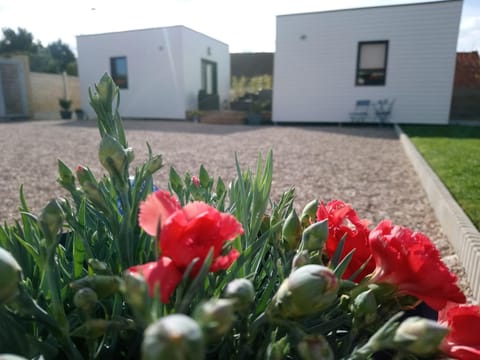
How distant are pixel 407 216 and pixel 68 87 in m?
21.9

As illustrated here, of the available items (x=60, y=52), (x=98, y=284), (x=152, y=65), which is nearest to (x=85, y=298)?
(x=98, y=284)

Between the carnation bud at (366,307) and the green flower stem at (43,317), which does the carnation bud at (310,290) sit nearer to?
the carnation bud at (366,307)

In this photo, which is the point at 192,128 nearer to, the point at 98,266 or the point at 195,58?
the point at 195,58

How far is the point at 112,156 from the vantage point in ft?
1.51

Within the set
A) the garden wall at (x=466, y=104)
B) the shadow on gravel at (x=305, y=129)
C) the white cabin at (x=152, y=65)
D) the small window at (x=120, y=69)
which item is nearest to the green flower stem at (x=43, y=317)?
the shadow on gravel at (x=305, y=129)

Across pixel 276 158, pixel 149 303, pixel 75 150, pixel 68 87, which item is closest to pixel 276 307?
pixel 149 303

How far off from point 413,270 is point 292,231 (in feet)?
0.55

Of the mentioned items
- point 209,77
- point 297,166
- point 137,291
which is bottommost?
point 297,166

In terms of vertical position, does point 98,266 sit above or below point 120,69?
below

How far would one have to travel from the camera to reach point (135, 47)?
15508mm

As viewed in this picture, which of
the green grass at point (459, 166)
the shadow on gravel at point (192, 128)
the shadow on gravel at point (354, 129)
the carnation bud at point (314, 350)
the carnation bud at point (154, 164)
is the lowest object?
the shadow on gravel at point (192, 128)

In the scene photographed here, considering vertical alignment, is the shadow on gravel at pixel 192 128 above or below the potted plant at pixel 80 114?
below

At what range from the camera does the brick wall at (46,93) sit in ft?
61.1

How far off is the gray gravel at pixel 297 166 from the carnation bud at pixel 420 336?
195 cm
